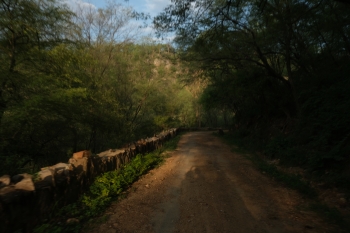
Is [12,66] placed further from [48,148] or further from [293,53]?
[293,53]

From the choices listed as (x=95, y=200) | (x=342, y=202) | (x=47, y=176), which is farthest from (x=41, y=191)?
(x=342, y=202)

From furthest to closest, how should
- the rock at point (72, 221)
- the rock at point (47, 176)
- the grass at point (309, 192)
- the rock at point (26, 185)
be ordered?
the rock at point (47, 176), the grass at point (309, 192), the rock at point (72, 221), the rock at point (26, 185)

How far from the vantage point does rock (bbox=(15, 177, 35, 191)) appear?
3908 mm

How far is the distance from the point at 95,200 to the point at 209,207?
2467mm

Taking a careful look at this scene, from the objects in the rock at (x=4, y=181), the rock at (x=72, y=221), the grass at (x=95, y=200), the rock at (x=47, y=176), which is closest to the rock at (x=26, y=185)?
the rock at (x=4, y=181)

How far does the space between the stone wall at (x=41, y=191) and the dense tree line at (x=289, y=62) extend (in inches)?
202

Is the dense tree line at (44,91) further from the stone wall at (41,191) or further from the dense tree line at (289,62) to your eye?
the dense tree line at (289,62)

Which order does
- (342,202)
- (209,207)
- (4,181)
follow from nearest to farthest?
(4,181) < (209,207) < (342,202)

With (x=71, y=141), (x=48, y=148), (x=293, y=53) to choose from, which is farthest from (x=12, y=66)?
(x=293, y=53)

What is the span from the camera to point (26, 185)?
398 cm

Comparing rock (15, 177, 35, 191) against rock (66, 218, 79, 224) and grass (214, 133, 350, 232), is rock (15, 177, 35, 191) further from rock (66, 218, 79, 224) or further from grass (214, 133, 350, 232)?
grass (214, 133, 350, 232)

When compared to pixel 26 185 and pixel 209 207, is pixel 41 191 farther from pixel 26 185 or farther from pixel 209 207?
pixel 209 207

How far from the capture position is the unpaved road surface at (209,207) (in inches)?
167

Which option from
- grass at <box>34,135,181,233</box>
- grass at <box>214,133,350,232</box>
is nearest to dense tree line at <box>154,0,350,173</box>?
grass at <box>214,133,350,232</box>
